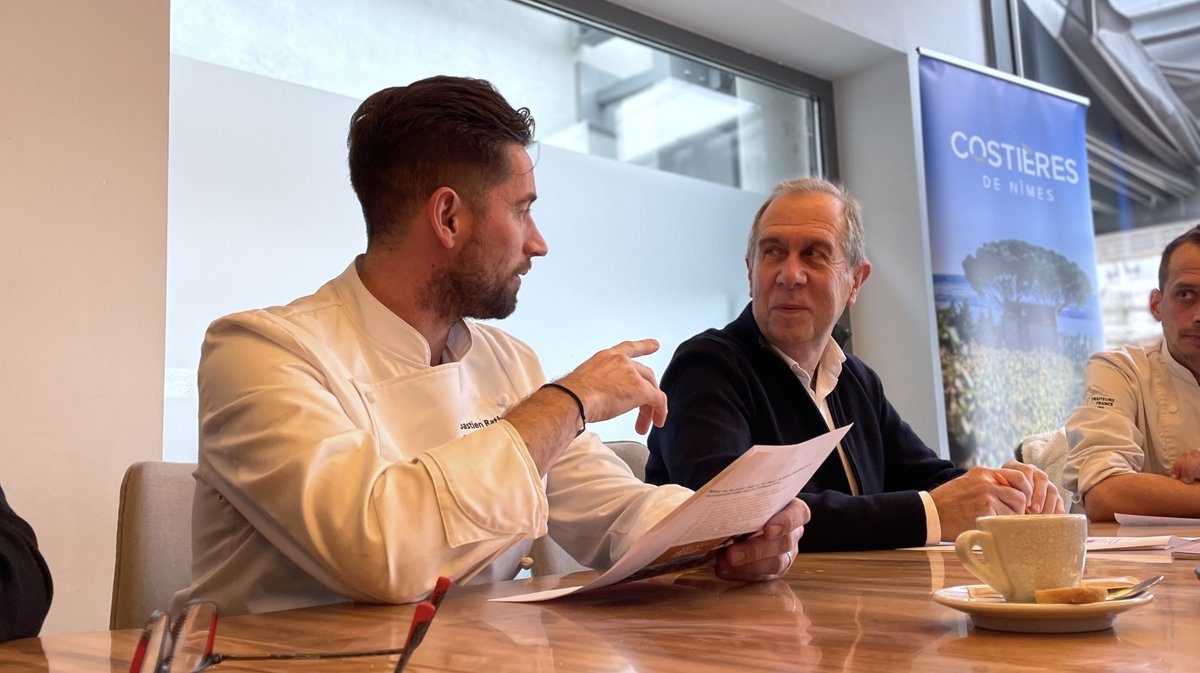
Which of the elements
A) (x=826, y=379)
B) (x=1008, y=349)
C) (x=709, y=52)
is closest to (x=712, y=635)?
(x=826, y=379)

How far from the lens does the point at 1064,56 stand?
525cm

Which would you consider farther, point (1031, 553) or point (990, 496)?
point (990, 496)

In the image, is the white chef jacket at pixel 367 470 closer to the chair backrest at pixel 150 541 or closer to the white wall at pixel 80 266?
the chair backrest at pixel 150 541

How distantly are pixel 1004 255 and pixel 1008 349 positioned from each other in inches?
15.7

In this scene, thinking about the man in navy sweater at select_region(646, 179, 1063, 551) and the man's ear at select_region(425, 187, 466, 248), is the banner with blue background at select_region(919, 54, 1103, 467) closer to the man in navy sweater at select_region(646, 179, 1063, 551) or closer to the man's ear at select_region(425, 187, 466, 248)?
the man in navy sweater at select_region(646, 179, 1063, 551)

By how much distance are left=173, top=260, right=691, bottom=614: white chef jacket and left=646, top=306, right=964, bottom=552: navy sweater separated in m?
0.24

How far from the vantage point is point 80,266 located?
2.43m

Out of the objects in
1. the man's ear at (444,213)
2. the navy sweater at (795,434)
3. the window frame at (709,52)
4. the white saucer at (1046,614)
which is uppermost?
the window frame at (709,52)

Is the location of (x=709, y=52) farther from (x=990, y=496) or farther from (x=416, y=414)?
(x=416, y=414)

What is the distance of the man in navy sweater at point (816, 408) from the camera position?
1.66m

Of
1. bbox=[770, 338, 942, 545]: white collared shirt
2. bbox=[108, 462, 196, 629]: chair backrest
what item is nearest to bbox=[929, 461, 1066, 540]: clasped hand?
bbox=[770, 338, 942, 545]: white collared shirt

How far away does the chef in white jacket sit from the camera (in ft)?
3.76

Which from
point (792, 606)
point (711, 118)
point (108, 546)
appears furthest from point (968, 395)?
point (792, 606)

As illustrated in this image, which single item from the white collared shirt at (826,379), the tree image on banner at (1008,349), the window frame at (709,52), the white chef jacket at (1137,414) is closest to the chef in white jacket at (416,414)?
the white collared shirt at (826,379)
